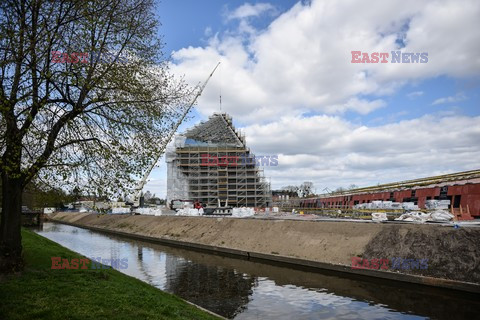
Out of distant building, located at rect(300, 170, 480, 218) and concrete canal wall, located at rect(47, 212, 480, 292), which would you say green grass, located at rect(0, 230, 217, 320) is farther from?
distant building, located at rect(300, 170, 480, 218)

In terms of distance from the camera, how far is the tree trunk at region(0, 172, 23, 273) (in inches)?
590

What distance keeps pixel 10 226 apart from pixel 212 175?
10389 cm

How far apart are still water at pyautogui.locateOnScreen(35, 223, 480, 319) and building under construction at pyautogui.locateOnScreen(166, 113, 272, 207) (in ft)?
286

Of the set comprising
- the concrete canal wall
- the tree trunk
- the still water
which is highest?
the tree trunk

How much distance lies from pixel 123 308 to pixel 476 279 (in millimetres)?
17183

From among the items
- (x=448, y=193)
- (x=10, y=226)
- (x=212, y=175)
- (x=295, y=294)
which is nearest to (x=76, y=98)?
(x=10, y=226)

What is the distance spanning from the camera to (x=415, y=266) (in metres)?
21.5

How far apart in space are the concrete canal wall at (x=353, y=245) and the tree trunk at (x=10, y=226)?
18956 millimetres

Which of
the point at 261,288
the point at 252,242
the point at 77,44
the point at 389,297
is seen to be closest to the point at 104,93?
the point at 77,44

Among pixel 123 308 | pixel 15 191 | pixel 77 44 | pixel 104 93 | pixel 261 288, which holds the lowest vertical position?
pixel 261 288

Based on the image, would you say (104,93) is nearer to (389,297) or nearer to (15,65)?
(15,65)

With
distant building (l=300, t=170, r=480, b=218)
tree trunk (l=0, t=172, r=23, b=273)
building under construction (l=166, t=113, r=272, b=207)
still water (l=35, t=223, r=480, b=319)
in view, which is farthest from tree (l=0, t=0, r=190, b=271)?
building under construction (l=166, t=113, r=272, b=207)

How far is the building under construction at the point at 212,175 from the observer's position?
116m

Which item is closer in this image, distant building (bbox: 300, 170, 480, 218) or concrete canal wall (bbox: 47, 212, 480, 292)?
concrete canal wall (bbox: 47, 212, 480, 292)
